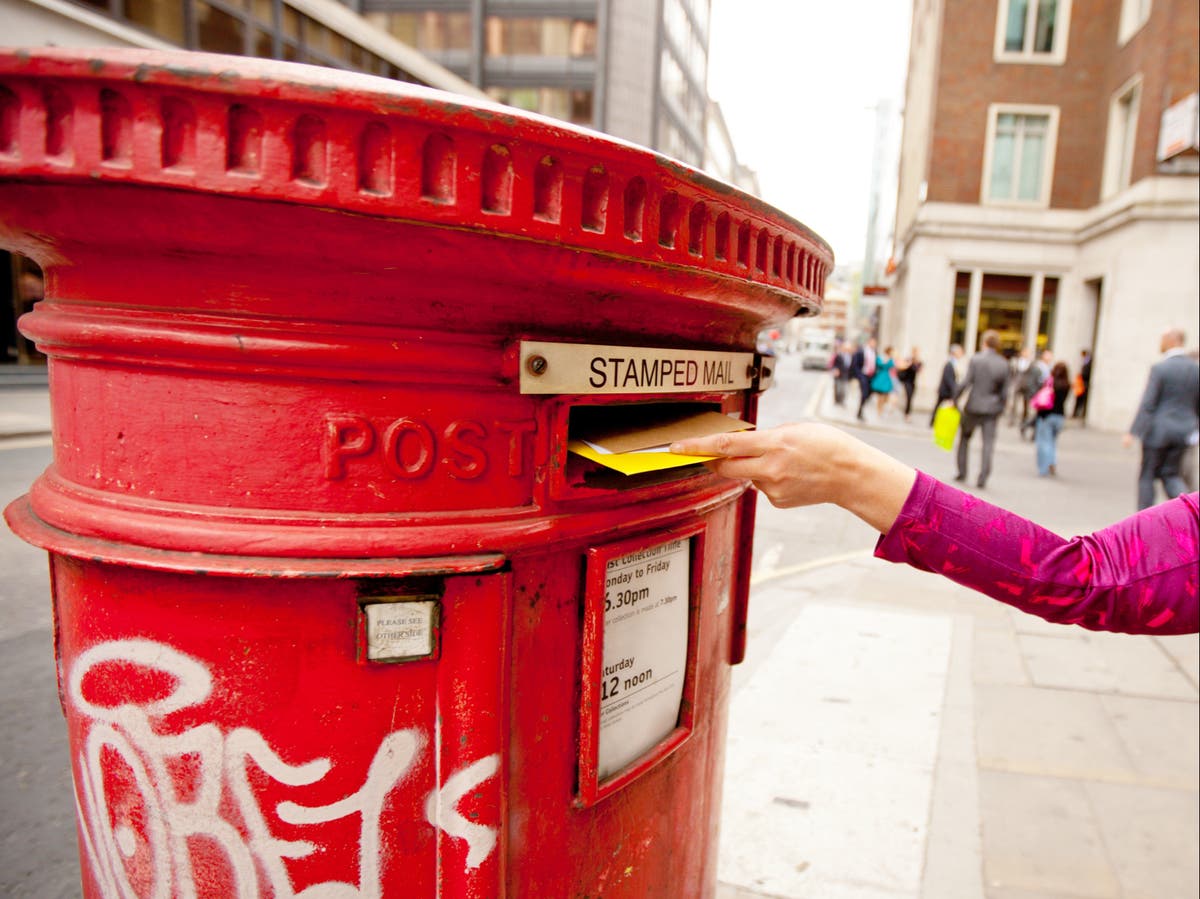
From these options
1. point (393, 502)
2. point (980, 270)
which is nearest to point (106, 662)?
point (393, 502)

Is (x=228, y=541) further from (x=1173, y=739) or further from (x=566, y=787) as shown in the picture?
(x=1173, y=739)

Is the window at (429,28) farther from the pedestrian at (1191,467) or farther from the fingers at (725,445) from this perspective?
the fingers at (725,445)

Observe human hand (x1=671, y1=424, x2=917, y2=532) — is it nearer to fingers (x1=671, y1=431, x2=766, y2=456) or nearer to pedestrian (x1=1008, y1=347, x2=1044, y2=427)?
fingers (x1=671, y1=431, x2=766, y2=456)

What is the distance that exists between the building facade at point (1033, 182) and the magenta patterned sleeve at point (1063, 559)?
19058mm

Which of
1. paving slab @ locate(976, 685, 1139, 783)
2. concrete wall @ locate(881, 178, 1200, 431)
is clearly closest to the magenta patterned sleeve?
paving slab @ locate(976, 685, 1139, 783)

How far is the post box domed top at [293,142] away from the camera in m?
0.64

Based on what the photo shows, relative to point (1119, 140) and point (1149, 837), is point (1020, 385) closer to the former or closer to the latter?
point (1119, 140)

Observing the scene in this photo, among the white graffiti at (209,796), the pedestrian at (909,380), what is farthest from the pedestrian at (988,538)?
the pedestrian at (909,380)

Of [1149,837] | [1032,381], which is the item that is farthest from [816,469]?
[1032,381]

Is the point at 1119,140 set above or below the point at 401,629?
above

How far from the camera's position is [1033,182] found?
20734 mm

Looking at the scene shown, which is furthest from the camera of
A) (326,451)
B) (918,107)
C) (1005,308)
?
(918,107)

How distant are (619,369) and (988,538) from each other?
626mm

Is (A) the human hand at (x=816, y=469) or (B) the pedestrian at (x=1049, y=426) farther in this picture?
(B) the pedestrian at (x=1049, y=426)
